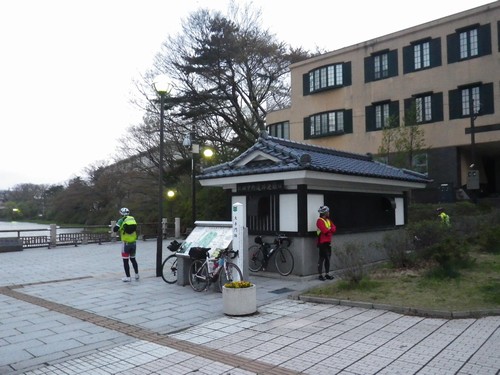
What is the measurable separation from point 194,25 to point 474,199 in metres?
21.5

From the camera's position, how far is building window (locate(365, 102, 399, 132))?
27109mm

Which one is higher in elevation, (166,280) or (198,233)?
(198,233)

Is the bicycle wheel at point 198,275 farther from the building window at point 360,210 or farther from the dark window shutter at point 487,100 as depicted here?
the dark window shutter at point 487,100

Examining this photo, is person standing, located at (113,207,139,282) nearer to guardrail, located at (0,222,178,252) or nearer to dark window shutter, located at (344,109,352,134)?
guardrail, located at (0,222,178,252)

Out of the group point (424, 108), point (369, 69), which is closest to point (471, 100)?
point (424, 108)

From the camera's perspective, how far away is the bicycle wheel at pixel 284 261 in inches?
446

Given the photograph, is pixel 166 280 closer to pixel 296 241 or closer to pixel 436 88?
pixel 296 241

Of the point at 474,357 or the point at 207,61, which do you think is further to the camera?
the point at 207,61

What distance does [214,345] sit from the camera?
19.4 ft

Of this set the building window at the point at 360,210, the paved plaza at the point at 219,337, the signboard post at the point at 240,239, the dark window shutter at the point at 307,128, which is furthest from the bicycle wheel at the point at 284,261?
the dark window shutter at the point at 307,128

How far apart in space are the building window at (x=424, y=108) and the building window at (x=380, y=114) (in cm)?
92

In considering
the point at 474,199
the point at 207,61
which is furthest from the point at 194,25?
the point at 474,199

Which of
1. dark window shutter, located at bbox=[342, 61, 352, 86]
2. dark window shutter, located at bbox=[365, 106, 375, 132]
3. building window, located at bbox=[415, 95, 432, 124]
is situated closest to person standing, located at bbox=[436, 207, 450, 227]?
building window, located at bbox=[415, 95, 432, 124]

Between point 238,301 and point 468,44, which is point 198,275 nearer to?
point 238,301
